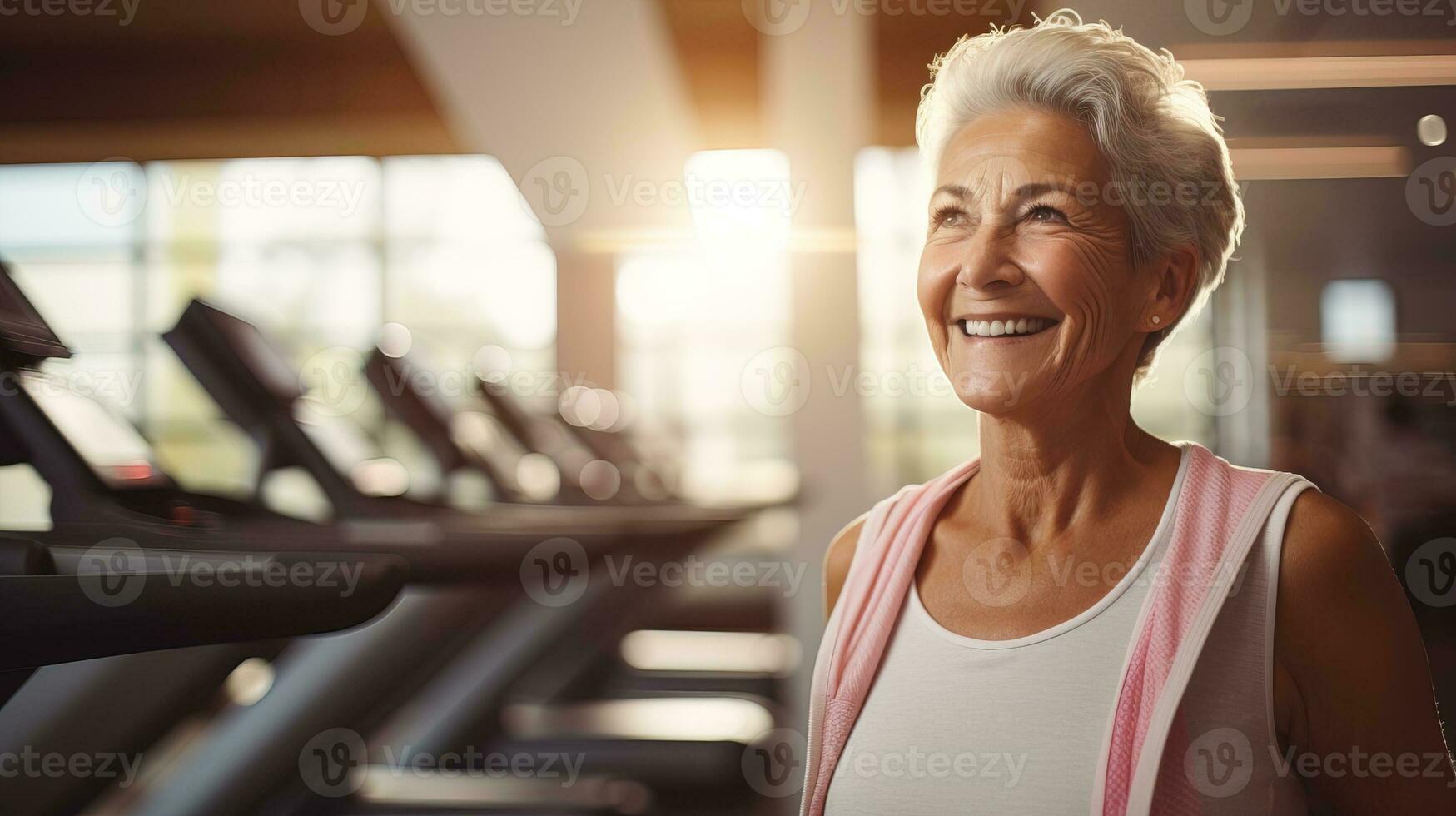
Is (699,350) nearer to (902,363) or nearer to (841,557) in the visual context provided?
(902,363)

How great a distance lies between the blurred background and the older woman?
11.6 inches

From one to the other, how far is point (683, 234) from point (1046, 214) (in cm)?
620

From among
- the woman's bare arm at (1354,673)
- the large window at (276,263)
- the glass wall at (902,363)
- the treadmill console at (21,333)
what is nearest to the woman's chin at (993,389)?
the woman's bare arm at (1354,673)

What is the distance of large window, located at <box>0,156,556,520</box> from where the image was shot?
303 inches

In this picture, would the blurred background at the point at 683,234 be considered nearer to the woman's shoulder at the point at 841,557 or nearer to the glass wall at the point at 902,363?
the glass wall at the point at 902,363

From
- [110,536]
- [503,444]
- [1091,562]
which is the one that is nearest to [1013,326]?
[1091,562]

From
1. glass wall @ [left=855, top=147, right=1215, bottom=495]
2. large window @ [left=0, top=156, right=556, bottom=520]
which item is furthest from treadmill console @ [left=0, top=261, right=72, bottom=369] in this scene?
large window @ [left=0, top=156, right=556, bottom=520]

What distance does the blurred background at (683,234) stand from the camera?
2641 millimetres

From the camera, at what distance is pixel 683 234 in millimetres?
7137

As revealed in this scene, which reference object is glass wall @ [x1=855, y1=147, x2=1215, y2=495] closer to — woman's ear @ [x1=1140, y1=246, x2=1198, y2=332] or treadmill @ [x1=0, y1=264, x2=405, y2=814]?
woman's ear @ [x1=1140, y1=246, x2=1198, y2=332]

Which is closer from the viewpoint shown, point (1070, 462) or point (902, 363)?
point (1070, 462)

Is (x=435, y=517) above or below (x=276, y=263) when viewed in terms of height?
below

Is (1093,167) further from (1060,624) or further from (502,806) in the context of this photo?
(502,806)

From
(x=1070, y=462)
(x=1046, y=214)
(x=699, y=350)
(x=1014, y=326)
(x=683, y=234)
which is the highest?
(x=683, y=234)
